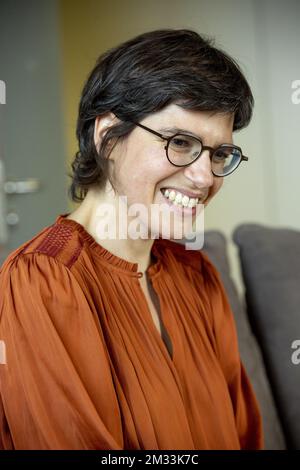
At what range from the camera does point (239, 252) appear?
1364 mm

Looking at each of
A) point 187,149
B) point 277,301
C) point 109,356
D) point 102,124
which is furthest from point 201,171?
point 277,301

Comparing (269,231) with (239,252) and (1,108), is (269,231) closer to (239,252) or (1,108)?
(239,252)

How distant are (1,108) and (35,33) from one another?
167mm

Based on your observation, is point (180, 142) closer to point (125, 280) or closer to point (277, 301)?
point (125, 280)

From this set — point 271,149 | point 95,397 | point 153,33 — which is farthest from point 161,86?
point 95,397

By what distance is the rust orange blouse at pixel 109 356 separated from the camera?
0.69m

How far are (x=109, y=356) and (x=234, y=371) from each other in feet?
1.07

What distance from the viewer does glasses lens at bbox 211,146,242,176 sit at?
2.62 feet

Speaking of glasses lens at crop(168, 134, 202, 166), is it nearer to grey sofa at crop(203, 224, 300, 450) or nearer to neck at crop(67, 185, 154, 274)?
neck at crop(67, 185, 154, 274)

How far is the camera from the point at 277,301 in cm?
126

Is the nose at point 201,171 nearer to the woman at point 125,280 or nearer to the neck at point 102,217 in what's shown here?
the woman at point 125,280

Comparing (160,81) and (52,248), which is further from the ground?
(160,81)
